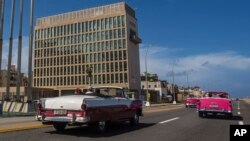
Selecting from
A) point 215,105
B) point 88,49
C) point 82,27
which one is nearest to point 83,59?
point 88,49

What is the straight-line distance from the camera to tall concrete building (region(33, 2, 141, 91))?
108m

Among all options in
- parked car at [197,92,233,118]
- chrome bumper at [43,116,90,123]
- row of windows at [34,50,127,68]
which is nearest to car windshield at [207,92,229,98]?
parked car at [197,92,233,118]

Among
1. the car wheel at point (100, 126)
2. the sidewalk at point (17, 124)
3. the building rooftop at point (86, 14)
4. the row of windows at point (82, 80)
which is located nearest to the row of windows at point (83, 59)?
the row of windows at point (82, 80)

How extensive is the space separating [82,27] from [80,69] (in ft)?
45.0

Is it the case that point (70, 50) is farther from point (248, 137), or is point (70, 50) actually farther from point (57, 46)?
point (248, 137)

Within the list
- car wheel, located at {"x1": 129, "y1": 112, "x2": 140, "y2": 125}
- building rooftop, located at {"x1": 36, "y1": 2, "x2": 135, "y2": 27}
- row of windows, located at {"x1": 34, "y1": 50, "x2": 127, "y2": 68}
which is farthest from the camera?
building rooftop, located at {"x1": 36, "y1": 2, "x2": 135, "y2": 27}

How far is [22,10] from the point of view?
38562mm

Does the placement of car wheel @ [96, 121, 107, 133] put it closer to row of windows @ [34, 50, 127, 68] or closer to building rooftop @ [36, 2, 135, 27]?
row of windows @ [34, 50, 127, 68]

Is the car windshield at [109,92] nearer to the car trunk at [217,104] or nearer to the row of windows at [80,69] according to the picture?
the car trunk at [217,104]

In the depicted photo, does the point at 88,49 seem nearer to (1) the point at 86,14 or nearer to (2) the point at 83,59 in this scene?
(2) the point at 83,59

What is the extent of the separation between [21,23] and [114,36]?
73.3 meters

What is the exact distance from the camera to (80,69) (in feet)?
376

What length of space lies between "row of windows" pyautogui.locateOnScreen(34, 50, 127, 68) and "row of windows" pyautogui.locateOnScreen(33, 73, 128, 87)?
5.00m

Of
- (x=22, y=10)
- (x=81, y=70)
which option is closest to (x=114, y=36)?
(x=81, y=70)
